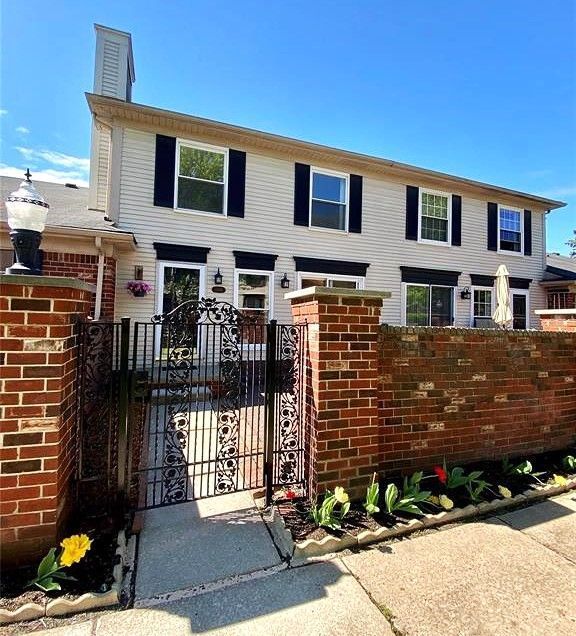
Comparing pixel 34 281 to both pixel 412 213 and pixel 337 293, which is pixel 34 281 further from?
pixel 412 213

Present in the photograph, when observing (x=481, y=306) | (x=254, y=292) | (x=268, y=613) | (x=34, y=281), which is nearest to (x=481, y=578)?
(x=268, y=613)

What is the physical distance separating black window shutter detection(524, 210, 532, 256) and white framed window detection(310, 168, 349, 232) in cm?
729

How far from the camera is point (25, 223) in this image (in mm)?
2320

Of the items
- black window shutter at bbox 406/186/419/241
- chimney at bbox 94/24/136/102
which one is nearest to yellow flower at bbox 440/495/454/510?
black window shutter at bbox 406/186/419/241

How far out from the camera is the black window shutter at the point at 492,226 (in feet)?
37.5

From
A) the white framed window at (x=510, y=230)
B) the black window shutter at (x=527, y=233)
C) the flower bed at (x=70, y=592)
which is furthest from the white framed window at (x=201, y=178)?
the black window shutter at (x=527, y=233)

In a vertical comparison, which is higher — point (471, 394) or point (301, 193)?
point (301, 193)

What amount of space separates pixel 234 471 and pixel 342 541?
112 centimetres

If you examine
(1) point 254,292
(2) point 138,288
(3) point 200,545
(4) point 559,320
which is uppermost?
(1) point 254,292

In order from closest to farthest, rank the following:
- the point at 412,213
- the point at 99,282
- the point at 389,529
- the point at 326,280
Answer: the point at 389,529
the point at 99,282
the point at 326,280
the point at 412,213

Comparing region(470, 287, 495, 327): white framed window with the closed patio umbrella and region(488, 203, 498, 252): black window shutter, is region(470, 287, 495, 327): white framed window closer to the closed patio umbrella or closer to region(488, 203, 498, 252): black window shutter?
region(488, 203, 498, 252): black window shutter

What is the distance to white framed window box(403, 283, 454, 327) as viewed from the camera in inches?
409

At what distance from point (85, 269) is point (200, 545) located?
6.05m

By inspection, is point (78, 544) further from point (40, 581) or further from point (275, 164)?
point (275, 164)
